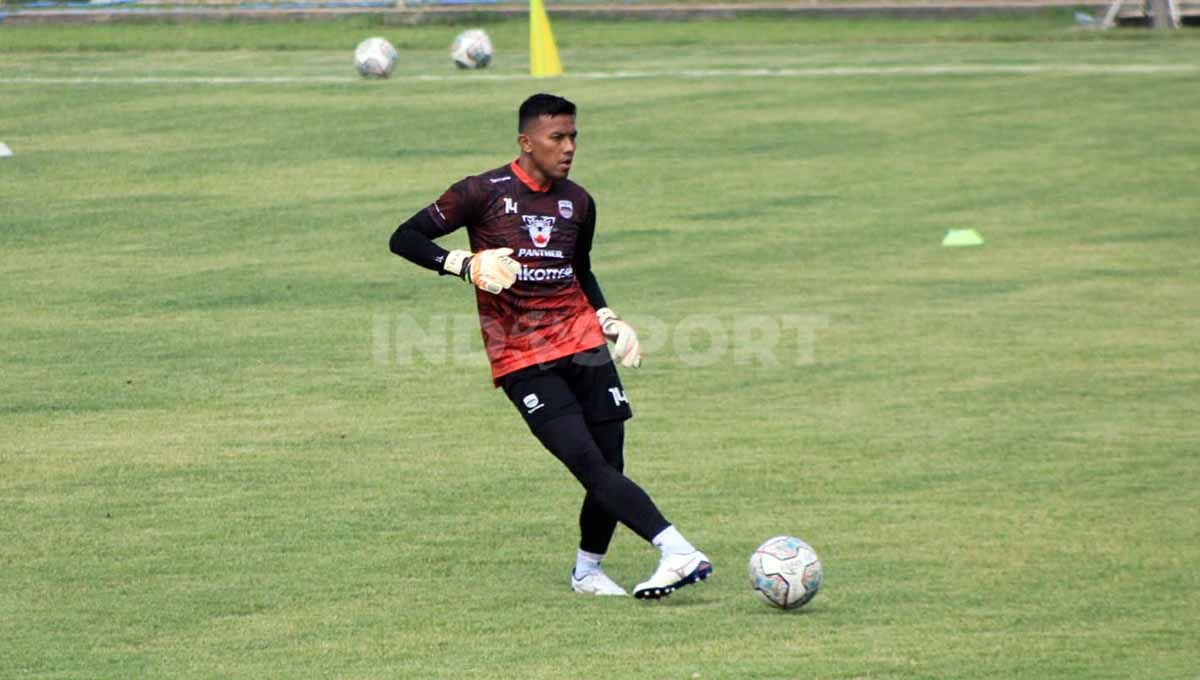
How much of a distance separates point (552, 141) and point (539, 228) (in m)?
0.42

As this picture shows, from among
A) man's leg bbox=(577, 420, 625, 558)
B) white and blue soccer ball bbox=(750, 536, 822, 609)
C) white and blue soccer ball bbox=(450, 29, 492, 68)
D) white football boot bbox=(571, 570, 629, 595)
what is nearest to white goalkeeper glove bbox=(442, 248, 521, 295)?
man's leg bbox=(577, 420, 625, 558)

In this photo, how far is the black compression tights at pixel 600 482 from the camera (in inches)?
363

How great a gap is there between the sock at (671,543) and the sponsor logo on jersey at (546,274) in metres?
1.33

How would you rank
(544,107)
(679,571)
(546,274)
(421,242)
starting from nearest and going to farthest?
(679,571)
(544,107)
(421,242)
(546,274)

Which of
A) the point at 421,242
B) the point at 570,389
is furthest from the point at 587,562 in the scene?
the point at 421,242

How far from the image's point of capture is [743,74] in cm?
3030

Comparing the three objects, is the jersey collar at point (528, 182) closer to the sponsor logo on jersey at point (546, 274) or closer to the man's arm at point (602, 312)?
the man's arm at point (602, 312)

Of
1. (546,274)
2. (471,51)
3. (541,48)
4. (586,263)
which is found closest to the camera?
(546,274)

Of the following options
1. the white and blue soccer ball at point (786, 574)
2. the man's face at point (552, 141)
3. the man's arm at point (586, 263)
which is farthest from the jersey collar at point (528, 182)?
the white and blue soccer ball at point (786, 574)

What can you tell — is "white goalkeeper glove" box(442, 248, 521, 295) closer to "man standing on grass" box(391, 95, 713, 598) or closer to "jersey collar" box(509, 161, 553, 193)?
"man standing on grass" box(391, 95, 713, 598)

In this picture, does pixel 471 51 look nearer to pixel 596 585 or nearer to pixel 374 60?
pixel 374 60

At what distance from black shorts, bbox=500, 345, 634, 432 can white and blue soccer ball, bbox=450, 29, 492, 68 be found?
21516 millimetres

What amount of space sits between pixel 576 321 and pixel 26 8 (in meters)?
29.8

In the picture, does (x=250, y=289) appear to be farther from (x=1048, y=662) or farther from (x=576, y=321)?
(x=1048, y=662)
